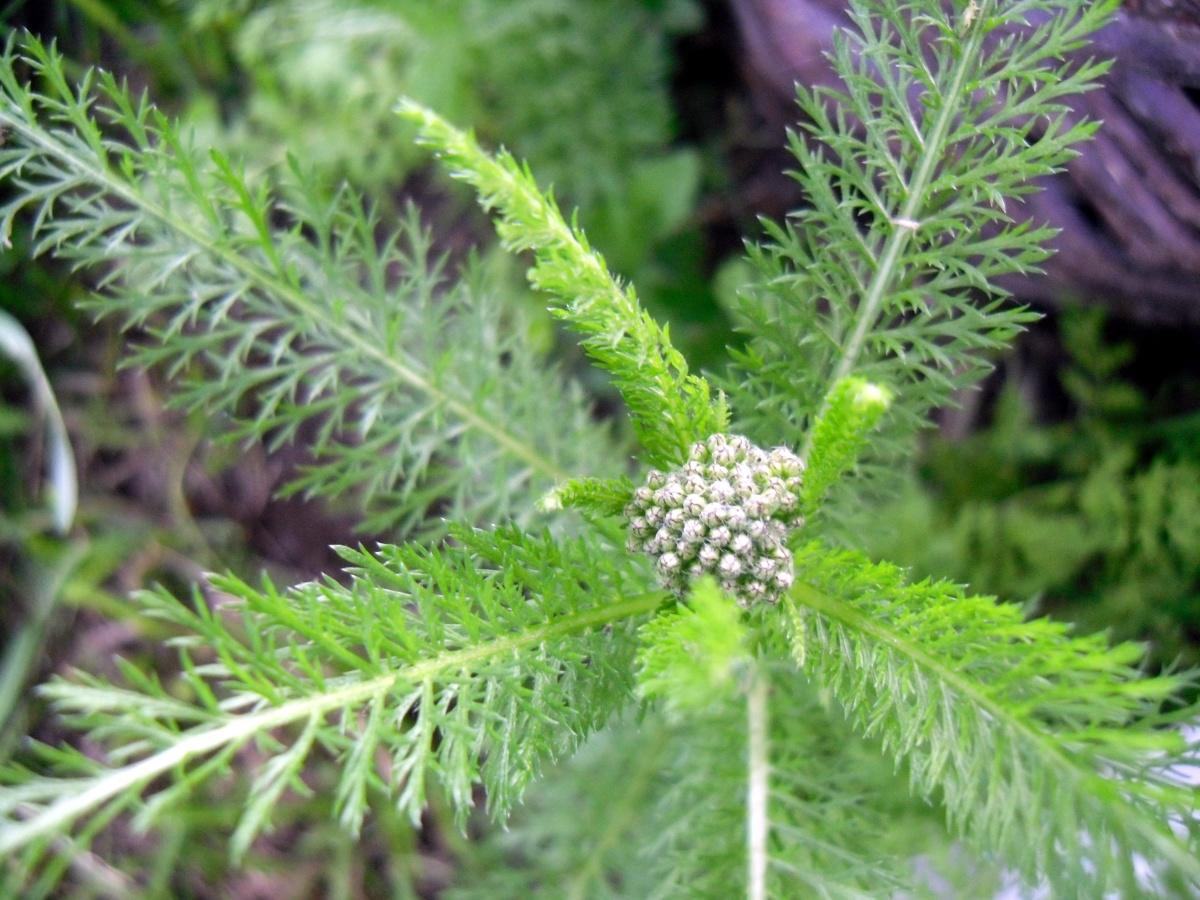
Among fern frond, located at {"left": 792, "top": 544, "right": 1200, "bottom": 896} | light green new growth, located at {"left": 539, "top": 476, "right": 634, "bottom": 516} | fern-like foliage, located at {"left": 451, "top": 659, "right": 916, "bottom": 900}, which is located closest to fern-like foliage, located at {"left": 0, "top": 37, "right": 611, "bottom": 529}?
light green new growth, located at {"left": 539, "top": 476, "right": 634, "bottom": 516}

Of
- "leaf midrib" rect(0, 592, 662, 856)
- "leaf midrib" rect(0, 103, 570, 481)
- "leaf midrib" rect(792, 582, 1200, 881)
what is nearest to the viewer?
"leaf midrib" rect(0, 592, 662, 856)

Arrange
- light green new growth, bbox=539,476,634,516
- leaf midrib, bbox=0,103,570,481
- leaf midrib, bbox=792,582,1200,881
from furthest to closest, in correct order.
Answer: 1. leaf midrib, bbox=0,103,570,481
2. light green new growth, bbox=539,476,634,516
3. leaf midrib, bbox=792,582,1200,881

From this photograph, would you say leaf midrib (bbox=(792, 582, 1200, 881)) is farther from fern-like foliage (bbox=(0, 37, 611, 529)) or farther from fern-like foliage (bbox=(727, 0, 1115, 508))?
fern-like foliage (bbox=(0, 37, 611, 529))

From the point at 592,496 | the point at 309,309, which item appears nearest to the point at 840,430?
the point at 592,496

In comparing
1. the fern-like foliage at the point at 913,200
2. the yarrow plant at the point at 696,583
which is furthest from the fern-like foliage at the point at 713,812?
the fern-like foliage at the point at 913,200

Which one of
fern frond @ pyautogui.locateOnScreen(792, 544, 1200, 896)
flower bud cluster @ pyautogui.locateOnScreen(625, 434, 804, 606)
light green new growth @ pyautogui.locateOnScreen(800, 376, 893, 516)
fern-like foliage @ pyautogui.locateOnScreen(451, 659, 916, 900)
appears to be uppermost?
light green new growth @ pyautogui.locateOnScreen(800, 376, 893, 516)

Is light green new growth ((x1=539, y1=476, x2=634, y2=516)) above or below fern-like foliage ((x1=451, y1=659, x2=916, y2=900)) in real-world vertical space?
above

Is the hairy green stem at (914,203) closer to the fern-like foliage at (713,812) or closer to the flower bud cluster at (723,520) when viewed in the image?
the flower bud cluster at (723,520)

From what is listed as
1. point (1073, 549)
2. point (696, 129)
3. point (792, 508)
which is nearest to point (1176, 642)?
point (1073, 549)
